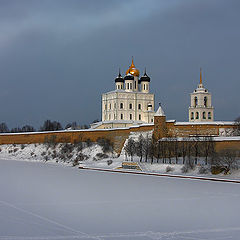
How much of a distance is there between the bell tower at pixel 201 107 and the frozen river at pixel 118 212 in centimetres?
1753

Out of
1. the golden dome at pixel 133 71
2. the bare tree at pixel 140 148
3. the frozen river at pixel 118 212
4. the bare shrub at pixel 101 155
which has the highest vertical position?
the golden dome at pixel 133 71

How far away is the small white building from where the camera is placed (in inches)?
1469

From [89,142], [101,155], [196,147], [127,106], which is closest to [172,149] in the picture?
[196,147]

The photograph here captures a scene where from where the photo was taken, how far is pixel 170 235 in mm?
7359

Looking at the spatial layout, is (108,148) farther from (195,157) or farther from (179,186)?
(179,186)

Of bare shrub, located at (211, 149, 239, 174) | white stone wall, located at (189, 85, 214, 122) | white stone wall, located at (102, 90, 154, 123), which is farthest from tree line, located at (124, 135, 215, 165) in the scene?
white stone wall, located at (102, 90, 154, 123)

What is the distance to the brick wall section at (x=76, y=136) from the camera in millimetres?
28078

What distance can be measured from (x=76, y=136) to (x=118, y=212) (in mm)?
21814

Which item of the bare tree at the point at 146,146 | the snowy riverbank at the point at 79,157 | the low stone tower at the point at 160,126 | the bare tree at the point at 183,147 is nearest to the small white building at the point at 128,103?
the snowy riverbank at the point at 79,157

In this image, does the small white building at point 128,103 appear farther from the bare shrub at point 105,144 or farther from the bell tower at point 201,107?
the bare shrub at point 105,144

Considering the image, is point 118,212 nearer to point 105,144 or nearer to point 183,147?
point 183,147

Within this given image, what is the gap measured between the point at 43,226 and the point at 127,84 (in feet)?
102

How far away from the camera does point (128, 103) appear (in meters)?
37.8

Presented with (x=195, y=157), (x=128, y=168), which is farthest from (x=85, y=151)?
(x=195, y=157)
